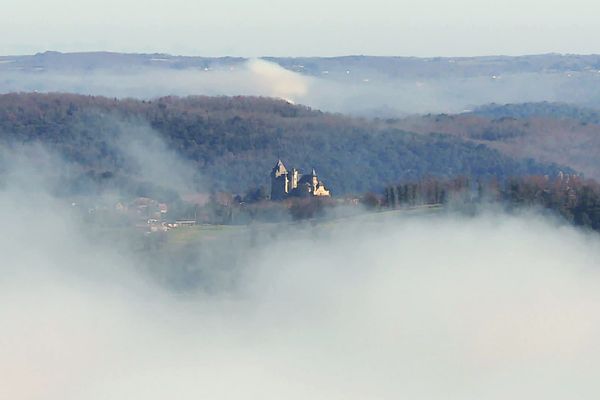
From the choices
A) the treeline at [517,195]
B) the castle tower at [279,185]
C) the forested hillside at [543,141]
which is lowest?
the forested hillside at [543,141]

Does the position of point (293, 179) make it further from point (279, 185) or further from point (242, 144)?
point (242, 144)

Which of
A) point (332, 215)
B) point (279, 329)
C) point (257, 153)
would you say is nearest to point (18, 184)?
point (257, 153)

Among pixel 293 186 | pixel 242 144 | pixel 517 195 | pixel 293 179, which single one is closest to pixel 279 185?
pixel 293 186

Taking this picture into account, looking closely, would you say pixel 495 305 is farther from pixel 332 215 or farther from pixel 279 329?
pixel 332 215

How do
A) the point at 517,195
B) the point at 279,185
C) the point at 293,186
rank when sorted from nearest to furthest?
the point at 517,195
the point at 293,186
the point at 279,185

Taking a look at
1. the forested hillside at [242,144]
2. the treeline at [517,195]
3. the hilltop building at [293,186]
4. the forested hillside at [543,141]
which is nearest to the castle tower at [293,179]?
the hilltop building at [293,186]

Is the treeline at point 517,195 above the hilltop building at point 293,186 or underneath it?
above

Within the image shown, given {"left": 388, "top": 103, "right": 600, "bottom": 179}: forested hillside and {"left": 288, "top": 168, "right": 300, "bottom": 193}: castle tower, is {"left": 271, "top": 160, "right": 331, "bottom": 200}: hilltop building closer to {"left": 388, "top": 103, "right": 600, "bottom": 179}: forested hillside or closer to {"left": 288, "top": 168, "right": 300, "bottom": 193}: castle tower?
{"left": 288, "top": 168, "right": 300, "bottom": 193}: castle tower

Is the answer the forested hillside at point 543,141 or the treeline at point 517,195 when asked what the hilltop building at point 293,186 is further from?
the forested hillside at point 543,141
